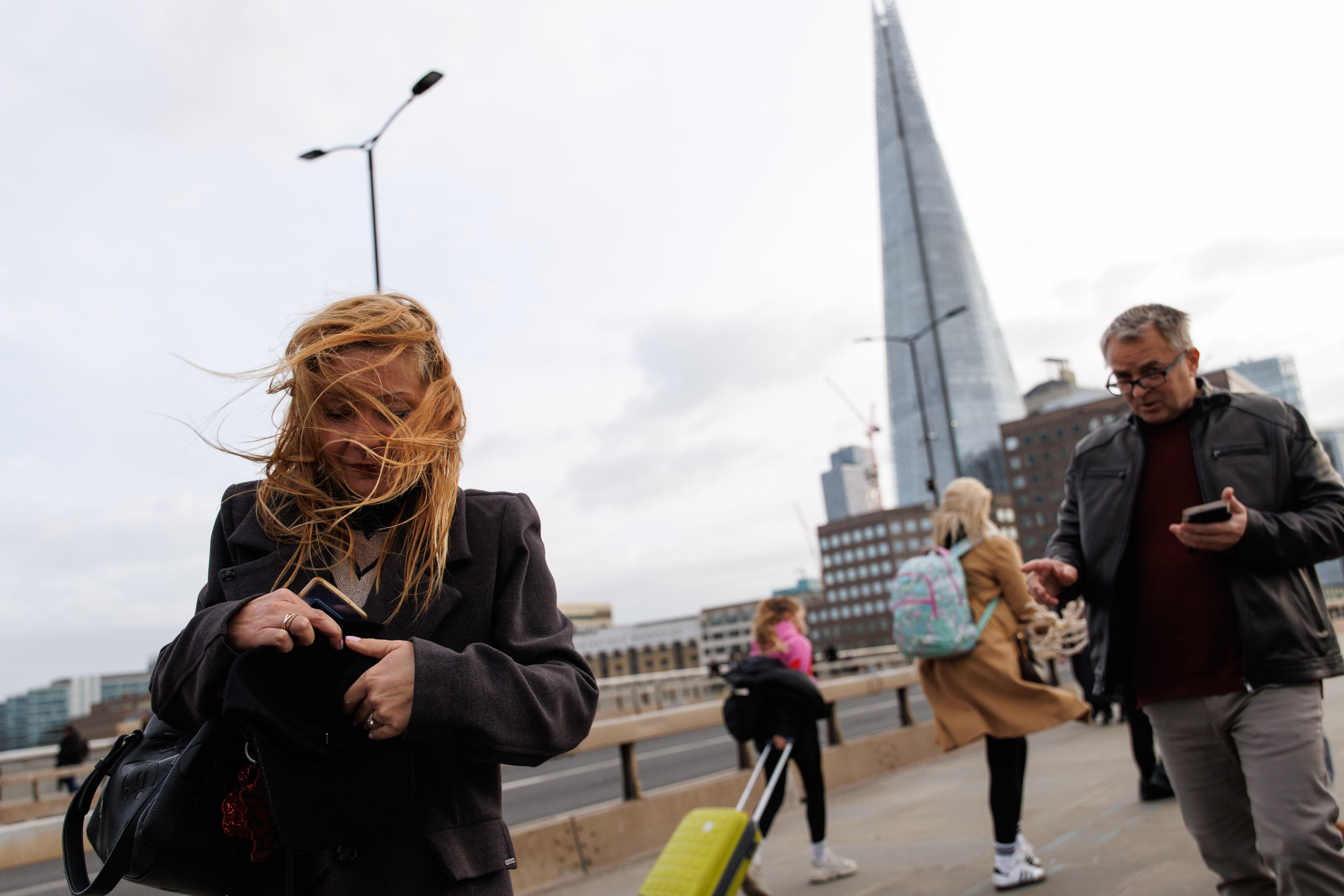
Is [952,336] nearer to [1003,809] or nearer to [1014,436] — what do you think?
[1014,436]

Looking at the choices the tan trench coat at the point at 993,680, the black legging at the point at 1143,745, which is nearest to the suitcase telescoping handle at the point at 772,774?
the tan trench coat at the point at 993,680

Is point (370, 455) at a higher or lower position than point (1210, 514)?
higher

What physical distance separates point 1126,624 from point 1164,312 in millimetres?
1105

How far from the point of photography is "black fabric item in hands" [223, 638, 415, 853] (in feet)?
4.96

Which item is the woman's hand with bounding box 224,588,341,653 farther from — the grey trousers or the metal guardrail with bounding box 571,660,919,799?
the metal guardrail with bounding box 571,660,919,799

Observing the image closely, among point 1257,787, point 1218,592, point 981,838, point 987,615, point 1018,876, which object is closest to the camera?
point 1257,787

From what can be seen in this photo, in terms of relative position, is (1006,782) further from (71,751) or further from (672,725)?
(71,751)

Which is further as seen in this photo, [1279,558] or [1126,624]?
[1126,624]

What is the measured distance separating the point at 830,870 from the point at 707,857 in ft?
8.06

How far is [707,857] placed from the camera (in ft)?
12.2

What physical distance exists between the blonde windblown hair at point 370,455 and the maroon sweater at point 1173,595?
2.63m

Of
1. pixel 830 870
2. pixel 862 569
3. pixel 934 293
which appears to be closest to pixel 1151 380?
pixel 830 870

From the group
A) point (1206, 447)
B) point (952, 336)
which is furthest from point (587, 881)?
point (952, 336)

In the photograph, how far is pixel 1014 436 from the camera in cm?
14700
